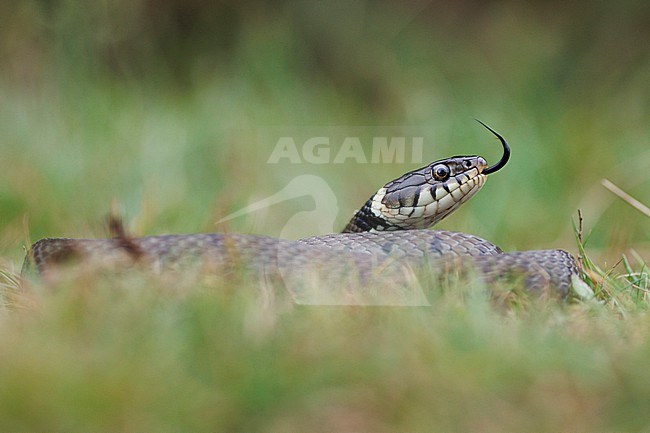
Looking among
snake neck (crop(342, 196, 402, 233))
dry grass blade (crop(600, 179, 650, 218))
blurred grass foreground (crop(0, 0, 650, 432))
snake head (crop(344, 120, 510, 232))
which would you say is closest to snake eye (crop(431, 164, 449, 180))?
snake head (crop(344, 120, 510, 232))

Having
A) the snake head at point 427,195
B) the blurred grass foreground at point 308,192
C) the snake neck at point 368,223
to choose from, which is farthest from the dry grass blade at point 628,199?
the snake neck at point 368,223

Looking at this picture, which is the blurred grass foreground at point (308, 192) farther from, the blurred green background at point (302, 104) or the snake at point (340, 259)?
the snake at point (340, 259)

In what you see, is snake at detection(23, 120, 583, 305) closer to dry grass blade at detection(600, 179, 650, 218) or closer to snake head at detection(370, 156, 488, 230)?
snake head at detection(370, 156, 488, 230)

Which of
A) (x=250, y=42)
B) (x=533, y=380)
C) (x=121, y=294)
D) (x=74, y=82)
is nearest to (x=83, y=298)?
(x=121, y=294)

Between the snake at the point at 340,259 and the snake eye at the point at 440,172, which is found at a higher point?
the snake eye at the point at 440,172

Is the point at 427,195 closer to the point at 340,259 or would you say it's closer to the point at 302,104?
the point at 340,259

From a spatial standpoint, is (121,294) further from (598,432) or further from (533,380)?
(598,432)
